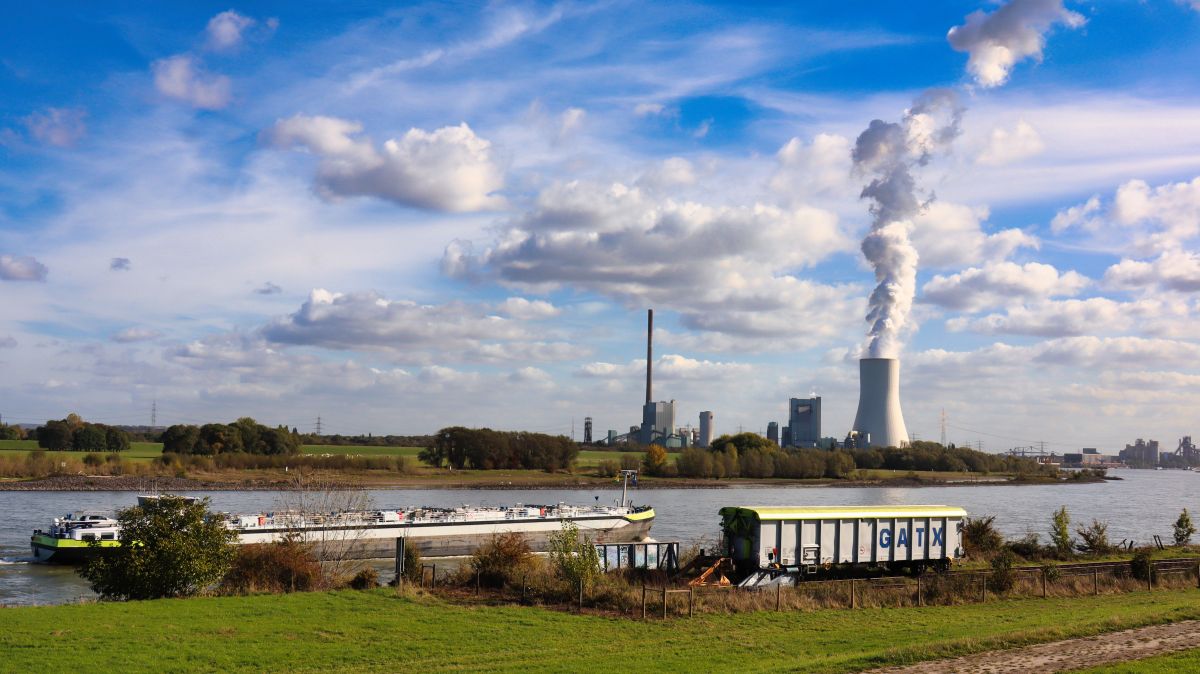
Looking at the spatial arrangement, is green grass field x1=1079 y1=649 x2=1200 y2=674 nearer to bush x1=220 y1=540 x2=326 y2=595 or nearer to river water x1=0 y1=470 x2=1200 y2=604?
bush x1=220 y1=540 x2=326 y2=595

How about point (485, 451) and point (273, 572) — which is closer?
point (273, 572)

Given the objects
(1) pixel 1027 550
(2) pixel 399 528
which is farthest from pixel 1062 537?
(2) pixel 399 528

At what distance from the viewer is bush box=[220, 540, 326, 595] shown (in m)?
26.4

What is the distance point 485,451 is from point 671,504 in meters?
42.0

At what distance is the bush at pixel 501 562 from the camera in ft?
89.9

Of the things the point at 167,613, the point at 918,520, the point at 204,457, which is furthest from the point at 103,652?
the point at 204,457

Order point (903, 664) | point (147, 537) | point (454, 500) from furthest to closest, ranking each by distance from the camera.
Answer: point (454, 500) → point (147, 537) → point (903, 664)

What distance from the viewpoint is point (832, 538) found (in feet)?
101

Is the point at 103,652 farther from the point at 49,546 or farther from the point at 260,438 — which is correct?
the point at 260,438

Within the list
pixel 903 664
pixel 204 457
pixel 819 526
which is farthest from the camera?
pixel 204 457

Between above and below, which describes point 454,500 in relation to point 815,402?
below

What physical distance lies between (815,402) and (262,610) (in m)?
179

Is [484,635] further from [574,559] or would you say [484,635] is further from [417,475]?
[417,475]

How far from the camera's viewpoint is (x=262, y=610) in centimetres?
2212
